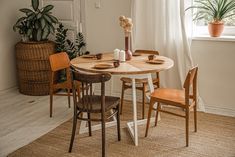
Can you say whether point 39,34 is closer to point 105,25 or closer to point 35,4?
point 35,4

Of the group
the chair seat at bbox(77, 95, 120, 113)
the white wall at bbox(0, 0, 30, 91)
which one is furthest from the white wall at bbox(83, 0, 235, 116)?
the white wall at bbox(0, 0, 30, 91)

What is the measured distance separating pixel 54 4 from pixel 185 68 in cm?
217

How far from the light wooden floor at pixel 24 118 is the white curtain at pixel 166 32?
1.27 meters

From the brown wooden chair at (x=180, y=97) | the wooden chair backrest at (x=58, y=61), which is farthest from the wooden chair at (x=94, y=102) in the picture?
the wooden chair backrest at (x=58, y=61)

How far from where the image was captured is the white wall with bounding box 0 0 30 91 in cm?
434

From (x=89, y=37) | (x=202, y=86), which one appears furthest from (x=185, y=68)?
(x=89, y=37)

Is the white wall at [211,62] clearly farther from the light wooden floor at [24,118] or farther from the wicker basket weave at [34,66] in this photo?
the wicker basket weave at [34,66]

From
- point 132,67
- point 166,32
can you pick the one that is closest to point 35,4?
point 166,32

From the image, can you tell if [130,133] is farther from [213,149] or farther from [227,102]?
[227,102]

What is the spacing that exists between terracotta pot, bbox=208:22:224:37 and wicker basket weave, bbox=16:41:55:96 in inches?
86.5

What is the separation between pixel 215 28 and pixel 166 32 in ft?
1.82

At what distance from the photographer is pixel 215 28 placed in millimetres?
3404

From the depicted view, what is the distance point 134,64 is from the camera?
2914 mm

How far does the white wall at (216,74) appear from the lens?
11.2ft
